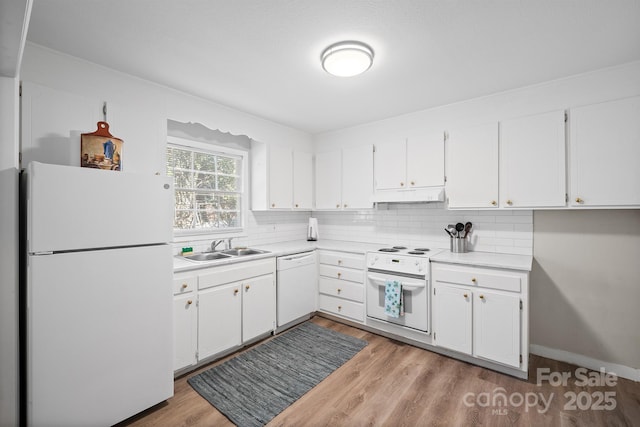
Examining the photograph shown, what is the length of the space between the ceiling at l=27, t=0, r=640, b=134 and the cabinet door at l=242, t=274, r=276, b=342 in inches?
75.1

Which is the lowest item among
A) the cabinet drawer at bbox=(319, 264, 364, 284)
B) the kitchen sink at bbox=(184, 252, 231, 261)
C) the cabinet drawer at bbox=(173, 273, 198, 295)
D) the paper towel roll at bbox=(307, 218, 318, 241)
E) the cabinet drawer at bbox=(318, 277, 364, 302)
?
the cabinet drawer at bbox=(318, 277, 364, 302)

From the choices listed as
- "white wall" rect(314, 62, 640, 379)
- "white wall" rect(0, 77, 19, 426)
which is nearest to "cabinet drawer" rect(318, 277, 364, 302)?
"white wall" rect(314, 62, 640, 379)

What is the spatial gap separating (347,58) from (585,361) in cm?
326

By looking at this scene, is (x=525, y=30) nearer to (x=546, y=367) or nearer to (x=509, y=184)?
(x=509, y=184)

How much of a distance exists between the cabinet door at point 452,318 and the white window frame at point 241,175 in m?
2.37

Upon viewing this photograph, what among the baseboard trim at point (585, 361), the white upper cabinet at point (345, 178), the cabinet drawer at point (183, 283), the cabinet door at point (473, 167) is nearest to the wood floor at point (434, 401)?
the baseboard trim at point (585, 361)

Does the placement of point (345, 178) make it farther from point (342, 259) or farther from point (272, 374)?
point (272, 374)

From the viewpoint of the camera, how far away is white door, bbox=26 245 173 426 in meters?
A: 1.53

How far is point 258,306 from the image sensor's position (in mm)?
2938

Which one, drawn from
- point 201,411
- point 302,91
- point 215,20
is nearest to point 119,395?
point 201,411

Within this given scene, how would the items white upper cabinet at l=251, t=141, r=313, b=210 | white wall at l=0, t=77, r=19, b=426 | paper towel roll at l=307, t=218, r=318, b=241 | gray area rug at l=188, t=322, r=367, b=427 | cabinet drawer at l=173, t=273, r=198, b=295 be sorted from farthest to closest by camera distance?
paper towel roll at l=307, t=218, r=318, b=241, white upper cabinet at l=251, t=141, r=313, b=210, cabinet drawer at l=173, t=273, r=198, b=295, gray area rug at l=188, t=322, r=367, b=427, white wall at l=0, t=77, r=19, b=426

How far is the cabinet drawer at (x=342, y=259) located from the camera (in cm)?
331

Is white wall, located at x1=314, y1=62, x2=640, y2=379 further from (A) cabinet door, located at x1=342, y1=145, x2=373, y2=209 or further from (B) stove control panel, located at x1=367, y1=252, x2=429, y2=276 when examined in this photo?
(A) cabinet door, located at x1=342, y1=145, x2=373, y2=209

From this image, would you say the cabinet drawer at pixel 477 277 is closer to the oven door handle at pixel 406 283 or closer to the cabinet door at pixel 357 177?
the oven door handle at pixel 406 283
